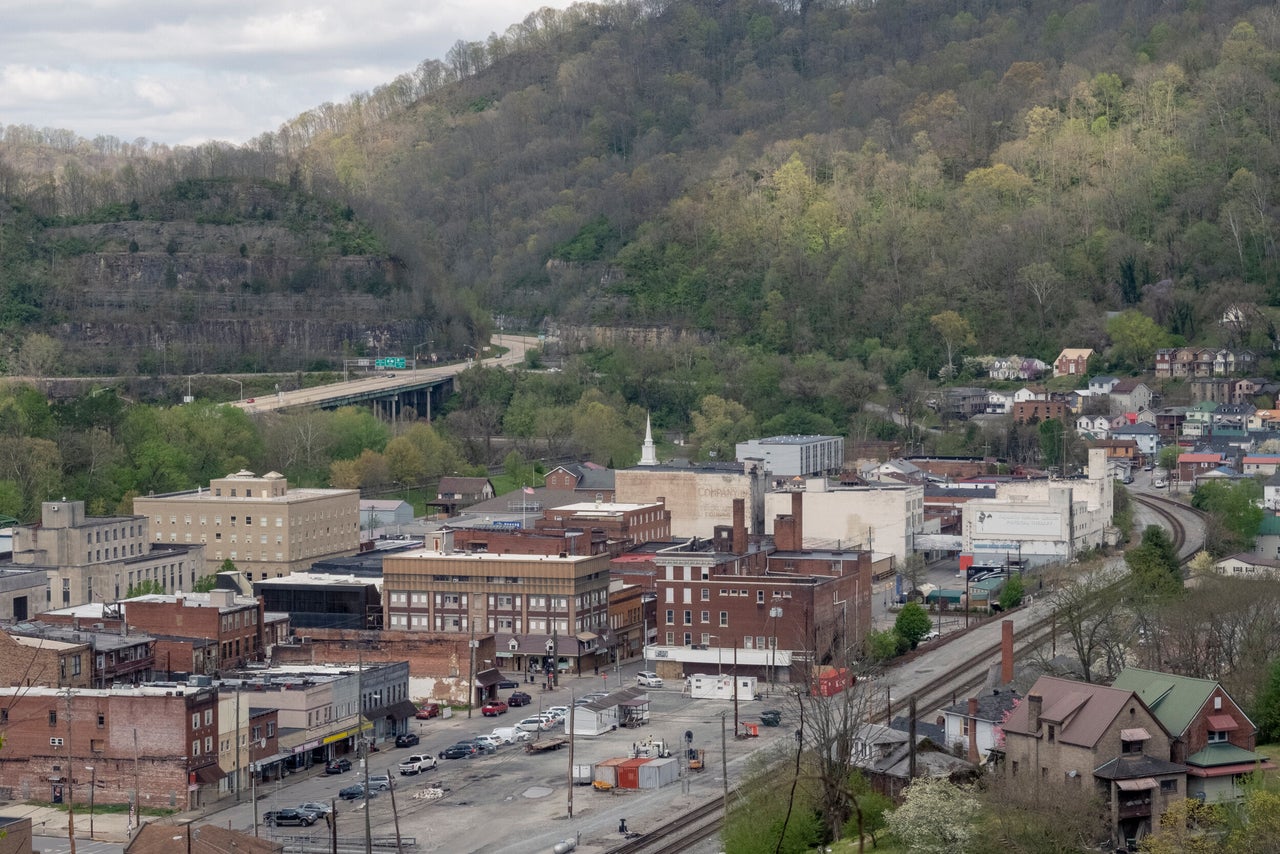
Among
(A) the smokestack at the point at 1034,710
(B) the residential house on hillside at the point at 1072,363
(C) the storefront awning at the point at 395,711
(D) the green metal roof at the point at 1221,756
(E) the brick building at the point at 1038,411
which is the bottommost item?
(C) the storefront awning at the point at 395,711

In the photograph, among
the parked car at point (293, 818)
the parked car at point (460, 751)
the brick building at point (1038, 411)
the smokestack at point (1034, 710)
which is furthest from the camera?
the brick building at point (1038, 411)

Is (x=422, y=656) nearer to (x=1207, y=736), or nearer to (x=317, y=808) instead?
(x=317, y=808)

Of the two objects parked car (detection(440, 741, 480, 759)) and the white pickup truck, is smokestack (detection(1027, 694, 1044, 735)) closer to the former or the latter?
the white pickup truck

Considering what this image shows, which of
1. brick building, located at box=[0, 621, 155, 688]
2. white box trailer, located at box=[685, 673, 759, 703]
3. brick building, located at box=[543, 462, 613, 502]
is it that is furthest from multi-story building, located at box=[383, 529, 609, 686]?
brick building, located at box=[543, 462, 613, 502]

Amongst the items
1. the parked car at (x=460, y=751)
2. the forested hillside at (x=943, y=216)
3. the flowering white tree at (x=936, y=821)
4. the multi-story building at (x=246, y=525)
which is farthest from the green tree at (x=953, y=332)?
the flowering white tree at (x=936, y=821)

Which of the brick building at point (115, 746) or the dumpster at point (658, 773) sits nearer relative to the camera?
the brick building at point (115, 746)

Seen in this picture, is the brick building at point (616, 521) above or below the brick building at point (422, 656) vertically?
above

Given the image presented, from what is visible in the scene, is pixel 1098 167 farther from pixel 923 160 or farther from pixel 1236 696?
pixel 1236 696

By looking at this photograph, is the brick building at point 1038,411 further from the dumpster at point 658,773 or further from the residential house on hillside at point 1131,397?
the dumpster at point 658,773
